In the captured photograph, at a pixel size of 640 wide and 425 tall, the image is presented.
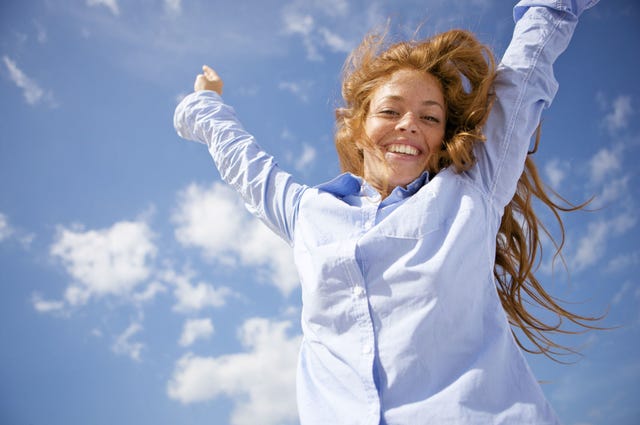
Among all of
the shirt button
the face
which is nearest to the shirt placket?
the shirt button

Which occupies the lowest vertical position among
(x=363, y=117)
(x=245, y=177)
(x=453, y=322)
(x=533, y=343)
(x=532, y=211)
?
(x=453, y=322)

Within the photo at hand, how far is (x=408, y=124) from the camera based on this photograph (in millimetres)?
2486

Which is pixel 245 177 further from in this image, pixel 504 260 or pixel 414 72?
pixel 504 260

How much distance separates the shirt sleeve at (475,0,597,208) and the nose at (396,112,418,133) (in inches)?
12.9

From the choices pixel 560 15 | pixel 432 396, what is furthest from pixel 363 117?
pixel 432 396

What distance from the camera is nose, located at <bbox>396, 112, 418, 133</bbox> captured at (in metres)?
2.49

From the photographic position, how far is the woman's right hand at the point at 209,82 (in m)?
3.27

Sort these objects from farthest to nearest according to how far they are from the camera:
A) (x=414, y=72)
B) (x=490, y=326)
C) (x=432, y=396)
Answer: (x=414, y=72), (x=490, y=326), (x=432, y=396)

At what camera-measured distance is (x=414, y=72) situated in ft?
8.84

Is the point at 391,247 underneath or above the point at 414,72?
underneath

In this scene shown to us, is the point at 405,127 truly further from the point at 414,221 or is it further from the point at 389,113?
the point at 414,221

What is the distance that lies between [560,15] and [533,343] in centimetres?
182

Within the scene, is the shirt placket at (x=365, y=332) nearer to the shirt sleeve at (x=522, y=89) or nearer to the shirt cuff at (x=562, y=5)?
the shirt sleeve at (x=522, y=89)

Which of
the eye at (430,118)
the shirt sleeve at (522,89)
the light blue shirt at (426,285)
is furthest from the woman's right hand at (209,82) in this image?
the shirt sleeve at (522,89)
